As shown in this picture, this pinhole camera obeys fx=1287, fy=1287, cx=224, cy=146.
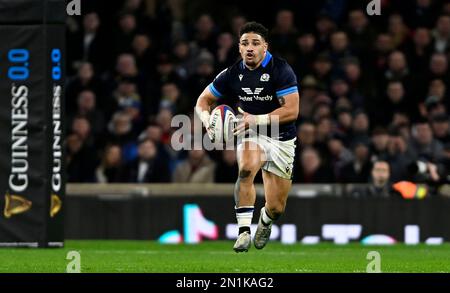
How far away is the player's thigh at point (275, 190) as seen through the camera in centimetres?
1301

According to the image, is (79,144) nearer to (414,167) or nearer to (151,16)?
(151,16)

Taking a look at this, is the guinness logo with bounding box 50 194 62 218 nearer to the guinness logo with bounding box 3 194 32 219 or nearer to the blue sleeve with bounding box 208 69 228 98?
the guinness logo with bounding box 3 194 32 219

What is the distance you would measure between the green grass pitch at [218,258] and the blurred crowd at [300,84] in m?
1.79

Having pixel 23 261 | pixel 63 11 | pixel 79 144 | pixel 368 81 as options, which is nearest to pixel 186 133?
pixel 79 144

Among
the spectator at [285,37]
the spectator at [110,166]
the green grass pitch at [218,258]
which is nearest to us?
the green grass pitch at [218,258]

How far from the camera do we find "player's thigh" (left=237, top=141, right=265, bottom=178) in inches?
490

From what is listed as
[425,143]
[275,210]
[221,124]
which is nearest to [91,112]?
[425,143]

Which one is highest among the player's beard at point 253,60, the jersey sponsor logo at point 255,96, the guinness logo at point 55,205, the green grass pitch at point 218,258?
the player's beard at point 253,60

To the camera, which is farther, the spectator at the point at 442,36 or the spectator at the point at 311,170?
the spectator at the point at 442,36

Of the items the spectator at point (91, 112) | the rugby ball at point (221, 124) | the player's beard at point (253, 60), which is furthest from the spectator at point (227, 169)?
the rugby ball at point (221, 124)

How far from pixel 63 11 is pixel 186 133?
446 cm

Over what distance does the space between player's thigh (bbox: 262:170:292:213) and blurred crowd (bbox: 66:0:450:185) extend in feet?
15.6

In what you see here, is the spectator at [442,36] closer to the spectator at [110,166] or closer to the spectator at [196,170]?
the spectator at [196,170]

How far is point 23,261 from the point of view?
13227mm
